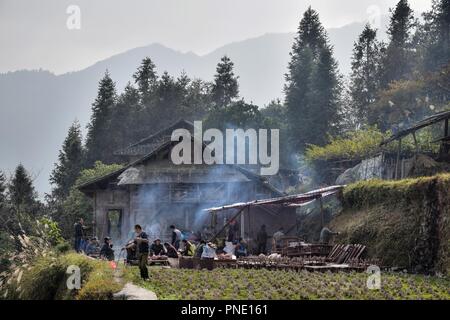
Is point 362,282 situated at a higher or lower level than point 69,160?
lower

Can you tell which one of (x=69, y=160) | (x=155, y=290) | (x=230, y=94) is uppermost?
(x=230, y=94)

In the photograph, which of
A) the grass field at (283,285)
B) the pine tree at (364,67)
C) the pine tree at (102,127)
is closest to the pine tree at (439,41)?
the pine tree at (364,67)

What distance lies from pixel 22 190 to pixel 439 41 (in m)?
35.3

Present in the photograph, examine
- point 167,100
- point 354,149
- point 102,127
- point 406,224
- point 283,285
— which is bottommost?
point 283,285

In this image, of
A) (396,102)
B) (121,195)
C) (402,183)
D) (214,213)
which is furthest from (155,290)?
(396,102)

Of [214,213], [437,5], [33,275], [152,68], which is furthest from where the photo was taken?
[152,68]

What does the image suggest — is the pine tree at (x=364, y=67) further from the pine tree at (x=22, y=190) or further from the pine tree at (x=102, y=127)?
the pine tree at (x=22, y=190)

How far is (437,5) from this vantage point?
58812 mm

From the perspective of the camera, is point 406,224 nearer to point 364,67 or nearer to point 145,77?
point 364,67

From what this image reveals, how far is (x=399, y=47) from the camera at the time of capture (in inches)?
2415

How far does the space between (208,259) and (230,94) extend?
5141 cm

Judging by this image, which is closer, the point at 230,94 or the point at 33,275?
the point at 33,275

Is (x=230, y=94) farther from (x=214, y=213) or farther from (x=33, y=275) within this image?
(x=33, y=275)

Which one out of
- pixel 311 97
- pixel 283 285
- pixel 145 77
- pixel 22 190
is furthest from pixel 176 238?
pixel 145 77
